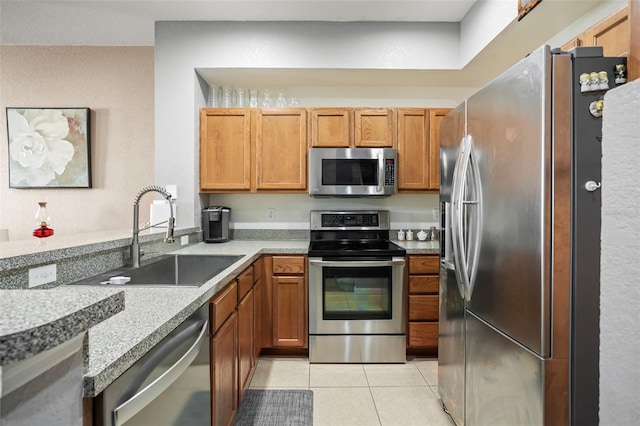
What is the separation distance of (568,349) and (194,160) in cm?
283

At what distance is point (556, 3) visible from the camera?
1.97 metres

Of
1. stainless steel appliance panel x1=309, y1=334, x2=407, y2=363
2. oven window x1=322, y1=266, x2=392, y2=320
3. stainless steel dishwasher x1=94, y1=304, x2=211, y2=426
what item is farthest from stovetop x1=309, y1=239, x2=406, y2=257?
stainless steel dishwasher x1=94, y1=304, x2=211, y2=426

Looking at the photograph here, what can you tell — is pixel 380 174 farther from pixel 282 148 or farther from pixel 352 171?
pixel 282 148

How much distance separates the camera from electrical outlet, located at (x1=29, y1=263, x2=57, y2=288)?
1292 mm

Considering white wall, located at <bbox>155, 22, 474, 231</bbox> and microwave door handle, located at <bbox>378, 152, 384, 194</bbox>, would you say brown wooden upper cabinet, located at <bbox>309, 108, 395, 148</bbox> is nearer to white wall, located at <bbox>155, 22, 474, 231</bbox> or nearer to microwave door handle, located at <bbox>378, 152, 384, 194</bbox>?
microwave door handle, located at <bbox>378, 152, 384, 194</bbox>

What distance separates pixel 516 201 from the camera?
1318 millimetres

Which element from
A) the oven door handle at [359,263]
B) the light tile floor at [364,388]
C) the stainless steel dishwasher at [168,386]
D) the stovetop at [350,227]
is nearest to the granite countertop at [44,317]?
the stainless steel dishwasher at [168,386]

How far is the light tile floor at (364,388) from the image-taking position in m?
2.07

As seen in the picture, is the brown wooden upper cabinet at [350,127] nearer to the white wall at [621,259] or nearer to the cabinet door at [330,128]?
the cabinet door at [330,128]

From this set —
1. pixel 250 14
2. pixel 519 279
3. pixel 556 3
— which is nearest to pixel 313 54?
pixel 250 14

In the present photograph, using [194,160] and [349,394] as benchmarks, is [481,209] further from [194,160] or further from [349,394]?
[194,160]

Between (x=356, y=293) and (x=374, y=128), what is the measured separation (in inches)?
57.0

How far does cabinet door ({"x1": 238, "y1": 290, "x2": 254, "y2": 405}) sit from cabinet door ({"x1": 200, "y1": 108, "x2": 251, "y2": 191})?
1.16m


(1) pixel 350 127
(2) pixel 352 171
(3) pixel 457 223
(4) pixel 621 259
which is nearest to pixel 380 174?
(2) pixel 352 171
